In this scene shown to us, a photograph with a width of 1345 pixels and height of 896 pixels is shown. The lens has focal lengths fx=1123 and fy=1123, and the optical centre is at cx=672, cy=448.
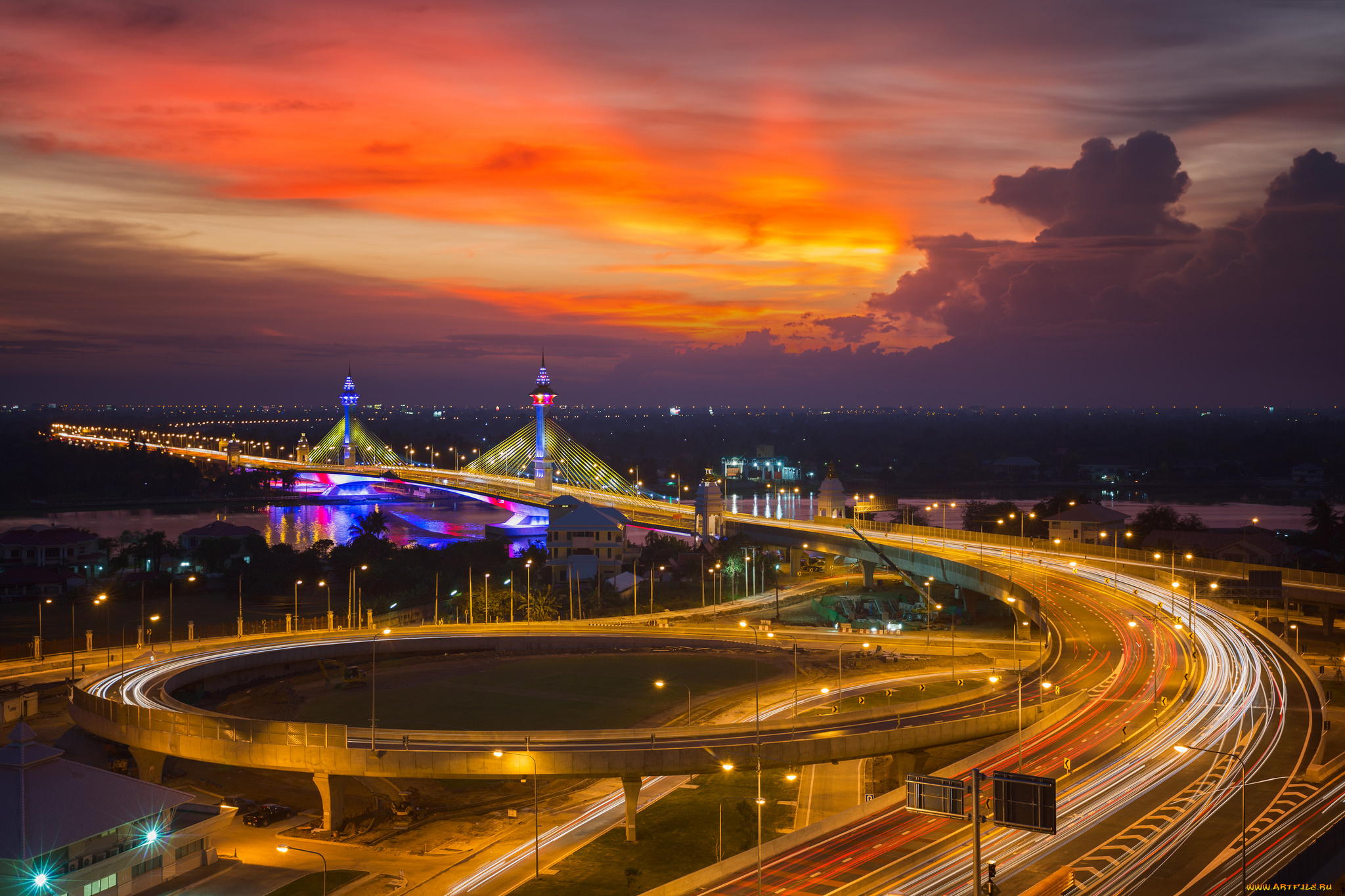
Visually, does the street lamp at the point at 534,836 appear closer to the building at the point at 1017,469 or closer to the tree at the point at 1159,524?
the tree at the point at 1159,524

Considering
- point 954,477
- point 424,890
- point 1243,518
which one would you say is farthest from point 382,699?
point 954,477

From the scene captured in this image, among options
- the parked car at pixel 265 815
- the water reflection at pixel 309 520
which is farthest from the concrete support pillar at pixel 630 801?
the water reflection at pixel 309 520

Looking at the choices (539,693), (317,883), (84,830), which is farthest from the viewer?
(539,693)

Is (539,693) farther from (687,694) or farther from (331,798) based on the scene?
(331,798)

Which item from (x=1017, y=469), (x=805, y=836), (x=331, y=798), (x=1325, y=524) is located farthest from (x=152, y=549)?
(x=1017, y=469)

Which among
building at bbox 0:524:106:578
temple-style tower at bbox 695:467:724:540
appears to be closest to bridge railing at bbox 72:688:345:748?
building at bbox 0:524:106:578

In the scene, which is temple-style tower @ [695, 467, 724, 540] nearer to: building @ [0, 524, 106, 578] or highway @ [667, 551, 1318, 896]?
building @ [0, 524, 106, 578]
